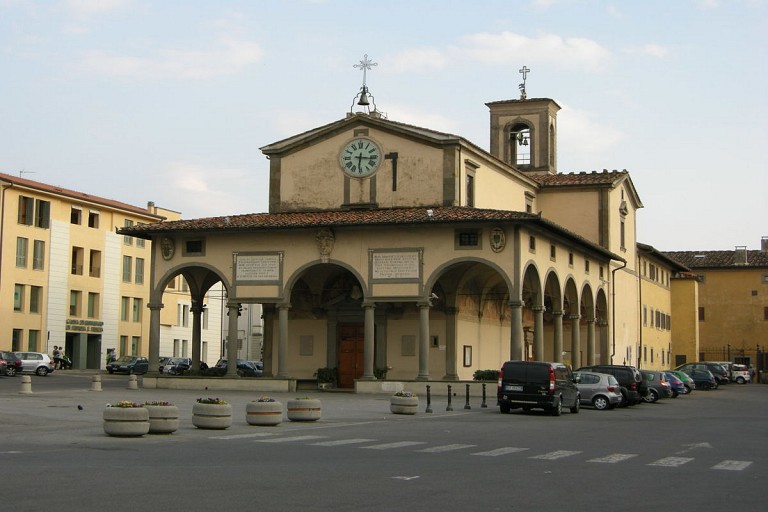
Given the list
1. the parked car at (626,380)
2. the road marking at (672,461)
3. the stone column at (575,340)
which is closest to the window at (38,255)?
the stone column at (575,340)

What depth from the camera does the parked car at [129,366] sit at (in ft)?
202

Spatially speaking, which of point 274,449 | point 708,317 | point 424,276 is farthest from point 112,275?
point 274,449

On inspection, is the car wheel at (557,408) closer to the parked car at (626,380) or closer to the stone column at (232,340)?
the parked car at (626,380)

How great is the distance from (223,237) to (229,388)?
18.8 feet

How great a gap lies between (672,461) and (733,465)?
3.01ft

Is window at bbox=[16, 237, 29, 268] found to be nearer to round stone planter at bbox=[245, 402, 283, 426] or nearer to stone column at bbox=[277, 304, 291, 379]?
stone column at bbox=[277, 304, 291, 379]

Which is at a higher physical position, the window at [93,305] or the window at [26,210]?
the window at [26,210]

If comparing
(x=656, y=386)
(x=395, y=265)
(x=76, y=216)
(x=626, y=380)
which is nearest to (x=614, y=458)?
(x=626, y=380)

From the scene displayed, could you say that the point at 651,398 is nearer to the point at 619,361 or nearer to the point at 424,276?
the point at 424,276

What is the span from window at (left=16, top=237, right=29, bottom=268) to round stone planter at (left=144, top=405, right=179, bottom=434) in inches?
1872

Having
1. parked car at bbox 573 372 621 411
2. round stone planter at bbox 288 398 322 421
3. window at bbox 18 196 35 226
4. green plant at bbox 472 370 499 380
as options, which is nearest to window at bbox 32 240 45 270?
window at bbox 18 196 35 226

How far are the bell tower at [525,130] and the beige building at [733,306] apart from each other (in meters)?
36.7

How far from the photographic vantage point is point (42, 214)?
66125mm

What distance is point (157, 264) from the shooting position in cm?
4272
